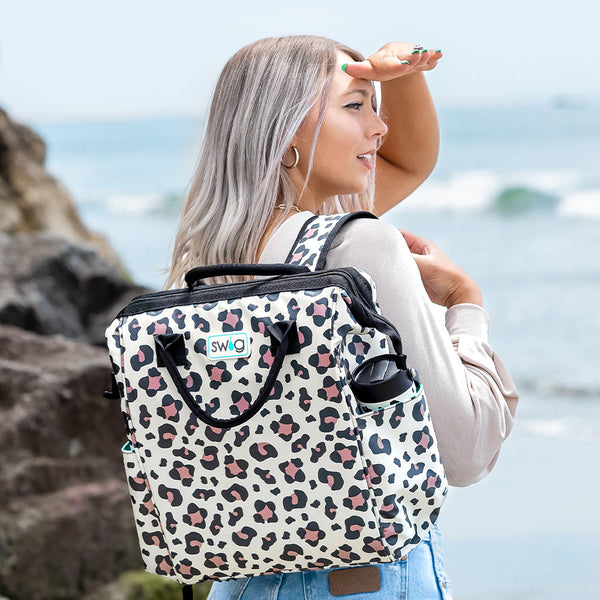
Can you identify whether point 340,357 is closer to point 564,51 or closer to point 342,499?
point 342,499

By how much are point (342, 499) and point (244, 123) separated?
54cm

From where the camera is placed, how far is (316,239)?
3.59ft

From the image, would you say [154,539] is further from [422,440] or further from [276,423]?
[422,440]

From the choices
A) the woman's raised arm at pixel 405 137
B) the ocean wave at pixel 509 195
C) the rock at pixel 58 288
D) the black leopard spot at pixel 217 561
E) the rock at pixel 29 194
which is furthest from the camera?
the ocean wave at pixel 509 195

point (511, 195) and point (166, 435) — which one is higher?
point (166, 435)

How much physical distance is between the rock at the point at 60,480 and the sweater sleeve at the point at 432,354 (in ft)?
6.59

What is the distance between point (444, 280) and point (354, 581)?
43 centimetres

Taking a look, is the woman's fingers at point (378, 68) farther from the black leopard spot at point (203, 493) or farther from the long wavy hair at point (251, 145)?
the black leopard spot at point (203, 493)

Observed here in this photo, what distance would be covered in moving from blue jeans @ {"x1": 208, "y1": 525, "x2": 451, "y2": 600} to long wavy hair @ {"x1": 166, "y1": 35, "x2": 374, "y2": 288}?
1.31 feet

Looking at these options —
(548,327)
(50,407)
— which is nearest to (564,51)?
(548,327)

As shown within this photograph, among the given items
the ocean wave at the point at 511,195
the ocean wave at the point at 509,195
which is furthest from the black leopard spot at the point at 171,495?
the ocean wave at the point at 511,195

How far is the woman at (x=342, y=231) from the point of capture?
43.0 inches

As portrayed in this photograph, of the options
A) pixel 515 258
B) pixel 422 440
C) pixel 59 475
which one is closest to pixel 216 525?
pixel 422 440

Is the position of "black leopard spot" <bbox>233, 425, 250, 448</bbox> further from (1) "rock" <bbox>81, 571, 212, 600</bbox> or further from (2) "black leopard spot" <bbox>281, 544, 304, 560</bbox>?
(1) "rock" <bbox>81, 571, 212, 600</bbox>
